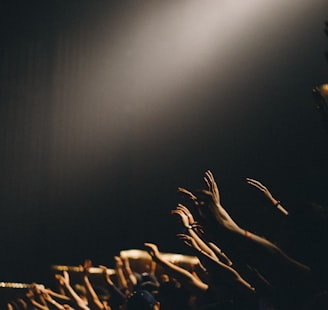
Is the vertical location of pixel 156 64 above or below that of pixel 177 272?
above

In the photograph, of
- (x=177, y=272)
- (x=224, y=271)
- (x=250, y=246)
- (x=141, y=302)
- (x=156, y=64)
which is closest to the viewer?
(x=250, y=246)

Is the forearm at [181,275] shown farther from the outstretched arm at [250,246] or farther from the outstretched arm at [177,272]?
the outstretched arm at [250,246]

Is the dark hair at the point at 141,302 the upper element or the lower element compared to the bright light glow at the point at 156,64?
lower

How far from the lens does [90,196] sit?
7148 mm

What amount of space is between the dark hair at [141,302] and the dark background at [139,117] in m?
1.69

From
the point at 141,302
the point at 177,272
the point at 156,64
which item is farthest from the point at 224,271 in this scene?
the point at 156,64

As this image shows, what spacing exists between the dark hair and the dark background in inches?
66.5

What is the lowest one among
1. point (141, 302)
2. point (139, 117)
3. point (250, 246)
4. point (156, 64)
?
point (141, 302)

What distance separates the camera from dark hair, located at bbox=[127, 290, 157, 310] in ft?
9.30

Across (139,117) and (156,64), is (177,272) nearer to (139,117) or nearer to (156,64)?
(156,64)

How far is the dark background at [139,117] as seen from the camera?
490cm

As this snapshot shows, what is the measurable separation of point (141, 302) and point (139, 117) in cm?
361

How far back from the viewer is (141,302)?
285 centimetres

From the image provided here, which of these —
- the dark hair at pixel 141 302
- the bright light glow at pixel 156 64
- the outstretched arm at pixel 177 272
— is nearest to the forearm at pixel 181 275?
the outstretched arm at pixel 177 272
